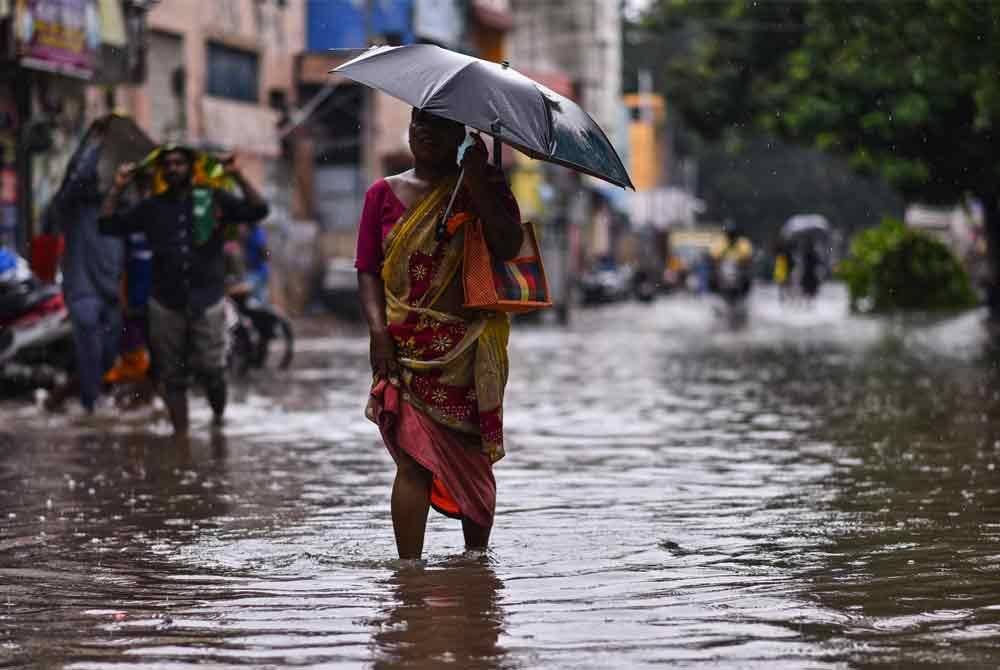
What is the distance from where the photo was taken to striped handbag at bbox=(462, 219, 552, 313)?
278 inches

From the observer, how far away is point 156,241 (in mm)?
12523

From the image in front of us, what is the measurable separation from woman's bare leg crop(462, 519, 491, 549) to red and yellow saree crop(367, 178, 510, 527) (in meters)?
0.17

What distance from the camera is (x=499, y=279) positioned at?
710 centimetres

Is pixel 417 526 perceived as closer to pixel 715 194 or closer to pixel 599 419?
pixel 599 419

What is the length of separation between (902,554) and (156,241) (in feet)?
20.3

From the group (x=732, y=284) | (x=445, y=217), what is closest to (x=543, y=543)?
(x=445, y=217)

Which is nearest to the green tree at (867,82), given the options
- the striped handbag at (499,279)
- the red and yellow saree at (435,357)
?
the striped handbag at (499,279)

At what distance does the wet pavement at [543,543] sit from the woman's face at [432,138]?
129cm

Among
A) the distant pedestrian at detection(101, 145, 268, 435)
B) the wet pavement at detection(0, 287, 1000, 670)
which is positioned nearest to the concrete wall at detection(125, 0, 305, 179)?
the wet pavement at detection(0, 287, 1000, 670)

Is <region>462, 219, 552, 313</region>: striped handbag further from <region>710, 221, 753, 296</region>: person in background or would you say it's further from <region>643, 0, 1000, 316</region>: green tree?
<region>710, 221, 753, 296</region>: person in background

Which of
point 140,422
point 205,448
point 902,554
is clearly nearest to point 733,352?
point 140,422

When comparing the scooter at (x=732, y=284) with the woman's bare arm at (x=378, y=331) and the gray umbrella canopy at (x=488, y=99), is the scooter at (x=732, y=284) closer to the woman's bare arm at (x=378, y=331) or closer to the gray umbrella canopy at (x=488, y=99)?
the gray umbrella canopy at (x=488, y=99)

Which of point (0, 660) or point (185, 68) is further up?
point (185, 68)

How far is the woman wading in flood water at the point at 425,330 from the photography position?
23.4 feet
